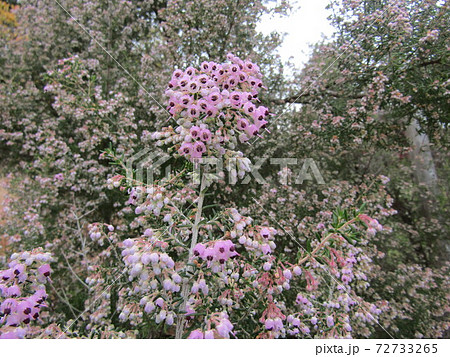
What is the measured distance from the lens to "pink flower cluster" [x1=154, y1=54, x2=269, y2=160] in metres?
1.43

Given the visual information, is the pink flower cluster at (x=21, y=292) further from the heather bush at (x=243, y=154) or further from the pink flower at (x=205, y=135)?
the pink flower at (x=205, y=135)

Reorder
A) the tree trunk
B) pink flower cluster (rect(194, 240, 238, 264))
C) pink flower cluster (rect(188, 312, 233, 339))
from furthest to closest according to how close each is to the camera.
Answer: the tree trunk
pink flower cluster (rect(194, 240, 238, 264))
pink flower cluster (rect(188, 312, 233, 339))

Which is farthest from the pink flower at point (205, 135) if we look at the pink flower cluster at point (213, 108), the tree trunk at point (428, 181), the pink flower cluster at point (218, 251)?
the tree trunk at point (428, 181)

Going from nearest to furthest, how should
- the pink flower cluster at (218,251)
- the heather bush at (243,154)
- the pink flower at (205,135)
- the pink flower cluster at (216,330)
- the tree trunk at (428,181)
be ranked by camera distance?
the pink flower cluster at (216,330) < the pink flower cluster at (218,251) < the pink flower at (205,135) < the heather bush at (243,154) < the tree trunk at (428,181)

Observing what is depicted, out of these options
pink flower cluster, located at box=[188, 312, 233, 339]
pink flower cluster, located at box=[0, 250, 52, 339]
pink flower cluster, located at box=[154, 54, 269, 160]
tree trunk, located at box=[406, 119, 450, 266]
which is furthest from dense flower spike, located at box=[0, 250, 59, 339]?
tree trunk, located at box=[406, 119, 450, 266]

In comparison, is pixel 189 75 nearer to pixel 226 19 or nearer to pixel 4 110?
pixel 226 19

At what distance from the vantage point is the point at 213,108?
143 cm

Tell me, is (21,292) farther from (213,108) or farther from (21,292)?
(213,108)

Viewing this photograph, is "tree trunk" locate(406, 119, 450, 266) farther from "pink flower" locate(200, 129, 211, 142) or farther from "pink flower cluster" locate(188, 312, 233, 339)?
"pink flower cluster" locate(188, 312, 233, 339)

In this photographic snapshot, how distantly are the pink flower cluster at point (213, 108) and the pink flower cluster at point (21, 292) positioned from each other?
0.98m

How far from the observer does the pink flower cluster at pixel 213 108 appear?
1.43 metres

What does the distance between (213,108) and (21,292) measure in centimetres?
141

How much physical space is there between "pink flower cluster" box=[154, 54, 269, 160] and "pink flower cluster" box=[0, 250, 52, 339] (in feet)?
3.23

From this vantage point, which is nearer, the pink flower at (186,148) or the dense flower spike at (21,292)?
the dense flower spike at (21,292)
